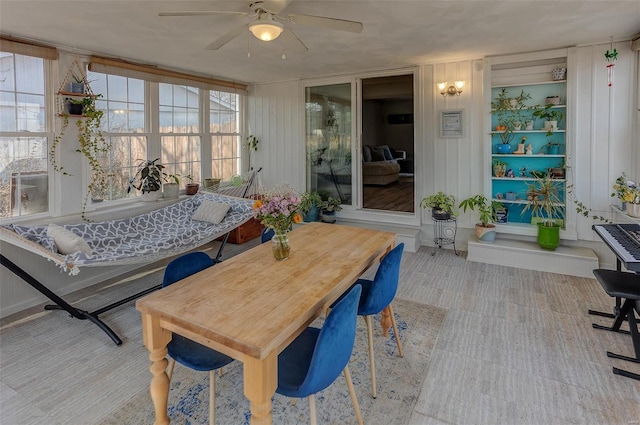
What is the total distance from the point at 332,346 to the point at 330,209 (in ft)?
14.0

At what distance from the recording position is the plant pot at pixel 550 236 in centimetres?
406

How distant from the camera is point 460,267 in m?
4.28

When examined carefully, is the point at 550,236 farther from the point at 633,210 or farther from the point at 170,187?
the point at 170,187

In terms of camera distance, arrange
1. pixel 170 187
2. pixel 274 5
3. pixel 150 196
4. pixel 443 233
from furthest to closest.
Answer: pixel 443 233, pixel 170 187, pixel 150 196, pixel 274 5

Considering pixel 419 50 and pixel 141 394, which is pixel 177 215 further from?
pixel 419 50

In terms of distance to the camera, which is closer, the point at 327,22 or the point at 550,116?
the point at 327,22

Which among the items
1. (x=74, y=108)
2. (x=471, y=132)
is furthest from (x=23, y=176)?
(x=471, y=132)

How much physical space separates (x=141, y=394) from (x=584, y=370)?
8.92 feet

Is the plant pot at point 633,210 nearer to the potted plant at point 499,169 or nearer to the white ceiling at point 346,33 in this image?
the potted plant at point 499,169

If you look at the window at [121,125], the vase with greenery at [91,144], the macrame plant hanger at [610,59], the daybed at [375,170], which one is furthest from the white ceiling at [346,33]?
the daybed at [375,170]

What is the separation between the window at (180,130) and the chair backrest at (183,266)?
312cm

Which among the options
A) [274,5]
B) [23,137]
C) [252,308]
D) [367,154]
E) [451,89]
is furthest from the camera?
[367,154]

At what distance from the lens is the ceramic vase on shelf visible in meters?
3.44

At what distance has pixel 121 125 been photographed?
14.4 ft
